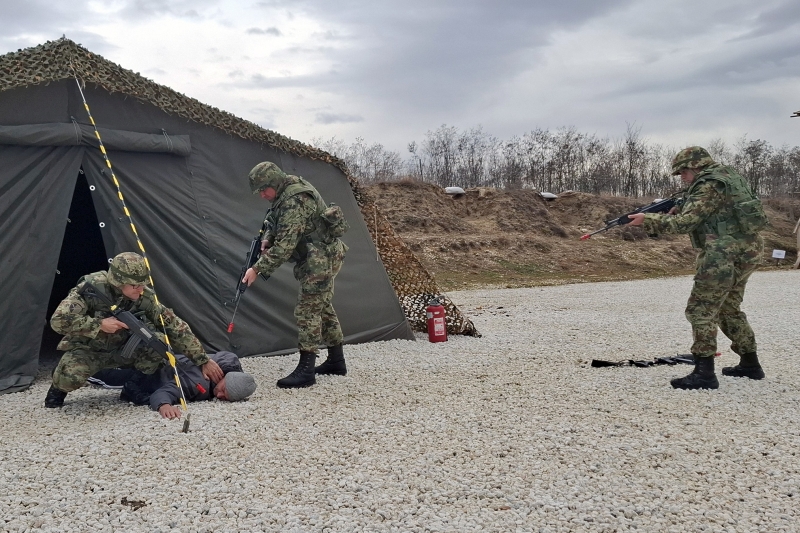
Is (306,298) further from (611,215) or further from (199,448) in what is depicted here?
(611,215)

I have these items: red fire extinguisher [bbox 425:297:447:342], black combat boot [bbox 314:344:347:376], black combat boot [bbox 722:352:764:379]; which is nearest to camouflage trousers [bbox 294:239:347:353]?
black combat boot [bbox 314:344:347:376]

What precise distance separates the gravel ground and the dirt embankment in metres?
12.6

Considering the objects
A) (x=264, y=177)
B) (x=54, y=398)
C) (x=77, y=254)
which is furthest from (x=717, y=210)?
(x=77, y=254)

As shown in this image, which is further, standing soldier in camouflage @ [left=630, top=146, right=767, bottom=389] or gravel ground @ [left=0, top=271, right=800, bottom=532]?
standing soldier in camouflage @ [left=630, top=146, right=767, bottom=389]

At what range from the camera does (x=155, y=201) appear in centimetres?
600

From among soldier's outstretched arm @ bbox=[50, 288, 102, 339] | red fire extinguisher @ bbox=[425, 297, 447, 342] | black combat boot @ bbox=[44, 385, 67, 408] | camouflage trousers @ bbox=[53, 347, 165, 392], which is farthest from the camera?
red fire extinguisher @ bbox=[425, 297, 447, 342]

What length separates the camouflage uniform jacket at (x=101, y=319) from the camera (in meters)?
4.41

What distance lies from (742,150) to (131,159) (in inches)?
1934

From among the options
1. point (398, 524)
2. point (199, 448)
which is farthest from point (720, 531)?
point (199, 448)

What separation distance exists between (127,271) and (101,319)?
1.30 feet

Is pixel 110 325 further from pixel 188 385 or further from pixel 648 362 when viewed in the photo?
pixel 648 362

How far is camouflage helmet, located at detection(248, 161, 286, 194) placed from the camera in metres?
5.38

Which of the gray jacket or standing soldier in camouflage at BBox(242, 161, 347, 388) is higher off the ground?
standing soldier in camouflage at BBox(242, 161, 347, 388)

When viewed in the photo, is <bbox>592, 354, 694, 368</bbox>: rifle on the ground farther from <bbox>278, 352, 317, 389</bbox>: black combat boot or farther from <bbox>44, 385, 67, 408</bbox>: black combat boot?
<bbox>44, 385, 67, 408</bbox>: black combat boot
